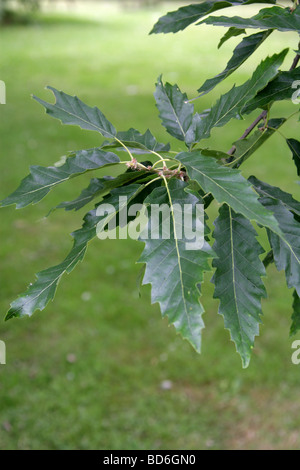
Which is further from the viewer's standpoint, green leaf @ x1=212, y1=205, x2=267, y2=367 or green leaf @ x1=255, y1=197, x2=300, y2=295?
green leaf @ x1=255, y1=197, x2=300, y2=295

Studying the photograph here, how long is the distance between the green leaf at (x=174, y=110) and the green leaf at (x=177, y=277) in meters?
0.36

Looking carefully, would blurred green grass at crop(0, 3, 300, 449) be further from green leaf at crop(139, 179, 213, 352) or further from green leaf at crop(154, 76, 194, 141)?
green leaf at crop(139, 179, 213, 352)

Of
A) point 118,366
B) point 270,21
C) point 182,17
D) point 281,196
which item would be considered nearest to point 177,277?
point 281,196

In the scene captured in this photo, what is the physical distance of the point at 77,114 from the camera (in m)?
1.15

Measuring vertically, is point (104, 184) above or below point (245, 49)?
below

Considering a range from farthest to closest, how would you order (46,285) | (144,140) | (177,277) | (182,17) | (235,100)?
(182,17) < (144,140) < (235,100) < (46,285) < (177,277)

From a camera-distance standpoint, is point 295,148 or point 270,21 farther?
point 295,148

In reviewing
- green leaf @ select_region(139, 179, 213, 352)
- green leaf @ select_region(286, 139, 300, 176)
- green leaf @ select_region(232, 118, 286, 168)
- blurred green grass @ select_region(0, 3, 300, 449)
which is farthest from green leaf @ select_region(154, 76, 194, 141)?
blurred green grass @ select_region(0, 3, 300, 449)

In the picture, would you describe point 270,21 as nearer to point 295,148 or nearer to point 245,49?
point 245,49

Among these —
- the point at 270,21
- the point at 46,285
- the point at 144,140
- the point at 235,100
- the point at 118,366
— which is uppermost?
the point at 270,21

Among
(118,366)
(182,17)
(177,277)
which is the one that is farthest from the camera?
(118,366)

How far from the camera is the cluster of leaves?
86 cm

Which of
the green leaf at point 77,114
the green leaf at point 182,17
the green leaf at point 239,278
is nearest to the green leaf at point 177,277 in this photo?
the green leaf at point 239,278

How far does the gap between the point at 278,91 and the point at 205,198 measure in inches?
10.0
